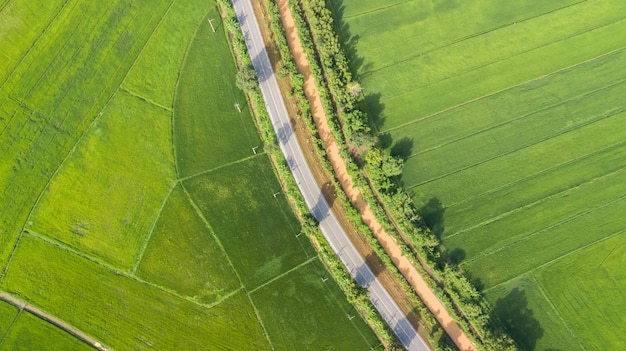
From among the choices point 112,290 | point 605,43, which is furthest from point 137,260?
point 605,43

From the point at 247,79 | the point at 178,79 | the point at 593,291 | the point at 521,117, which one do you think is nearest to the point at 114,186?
the point at 178,79

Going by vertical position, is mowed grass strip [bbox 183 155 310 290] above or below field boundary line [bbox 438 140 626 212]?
above

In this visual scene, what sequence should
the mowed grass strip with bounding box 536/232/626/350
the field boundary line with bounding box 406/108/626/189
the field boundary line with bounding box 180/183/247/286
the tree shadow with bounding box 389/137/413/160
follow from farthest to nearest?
the tree shadow with bounding box 389/137/413/160 < the field boundary line with bounding box 406/108/626/189 < the field boundary line with bounding box 180/183/247/286 < the mowed grass strip with bounding box 536/232/626/350

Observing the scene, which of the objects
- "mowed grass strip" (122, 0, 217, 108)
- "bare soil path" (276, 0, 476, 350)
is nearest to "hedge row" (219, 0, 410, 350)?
"bare soil path" (276, 0, 476, 350)

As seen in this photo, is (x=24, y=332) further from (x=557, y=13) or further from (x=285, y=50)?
(x=557, y=13)

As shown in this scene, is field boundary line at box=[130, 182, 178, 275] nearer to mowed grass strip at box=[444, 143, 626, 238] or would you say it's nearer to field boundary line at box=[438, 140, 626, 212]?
mowed grass strip at box=[444, 143, 626, 238]

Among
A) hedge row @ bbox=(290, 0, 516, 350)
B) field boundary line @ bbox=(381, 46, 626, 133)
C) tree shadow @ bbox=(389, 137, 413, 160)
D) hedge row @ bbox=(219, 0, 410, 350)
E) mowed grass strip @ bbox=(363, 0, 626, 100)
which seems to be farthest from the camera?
mowed grass strip @ bbox=(363, 0, 626, 100)

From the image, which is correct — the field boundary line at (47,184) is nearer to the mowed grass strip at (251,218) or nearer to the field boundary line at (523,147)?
the mowed grass strip at (251,218)
